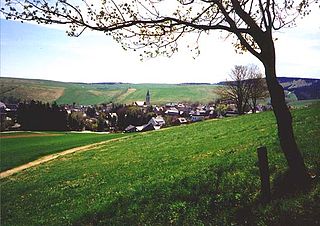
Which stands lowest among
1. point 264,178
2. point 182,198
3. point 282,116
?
point 182,198

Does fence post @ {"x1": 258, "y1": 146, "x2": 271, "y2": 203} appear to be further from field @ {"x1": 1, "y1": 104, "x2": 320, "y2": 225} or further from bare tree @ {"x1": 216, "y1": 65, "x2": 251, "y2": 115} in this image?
bare tree @ {"x1": 216, "y1": 65, "x2": 251, "y2": 115}

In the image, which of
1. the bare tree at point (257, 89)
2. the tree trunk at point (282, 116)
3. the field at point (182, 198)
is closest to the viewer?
the field at point (182, 198)

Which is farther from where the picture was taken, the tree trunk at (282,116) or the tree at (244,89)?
the tree at (244,89)

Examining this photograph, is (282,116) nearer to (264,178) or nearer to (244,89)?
(264,178)

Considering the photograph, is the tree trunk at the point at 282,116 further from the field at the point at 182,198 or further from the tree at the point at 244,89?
the tree at the point at 244,89

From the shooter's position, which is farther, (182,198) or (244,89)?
(244,89)

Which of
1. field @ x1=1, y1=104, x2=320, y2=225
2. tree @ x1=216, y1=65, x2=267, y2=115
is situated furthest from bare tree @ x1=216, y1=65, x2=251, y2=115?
field @ x1=1, y1=104, x2=320, y2=225

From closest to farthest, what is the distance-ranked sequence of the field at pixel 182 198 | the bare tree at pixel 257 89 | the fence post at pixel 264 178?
the field at pixel 182 198 < the fence post at pixel 264 178 < the bare tree at pixel 257 89

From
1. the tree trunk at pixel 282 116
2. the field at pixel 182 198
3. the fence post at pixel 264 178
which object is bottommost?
the field at pixel 182 198

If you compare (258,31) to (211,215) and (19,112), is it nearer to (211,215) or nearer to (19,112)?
(211,215)

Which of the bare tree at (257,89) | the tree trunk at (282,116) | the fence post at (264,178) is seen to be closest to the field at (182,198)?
the fence post at (264,178)

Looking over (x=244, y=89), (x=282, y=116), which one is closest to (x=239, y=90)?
(x=244, y=89)

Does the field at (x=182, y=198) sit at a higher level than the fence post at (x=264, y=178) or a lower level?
lower

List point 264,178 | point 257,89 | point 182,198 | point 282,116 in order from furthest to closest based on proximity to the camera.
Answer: point 257,89 < point 182,198 < point 282,116 < point 264,178
